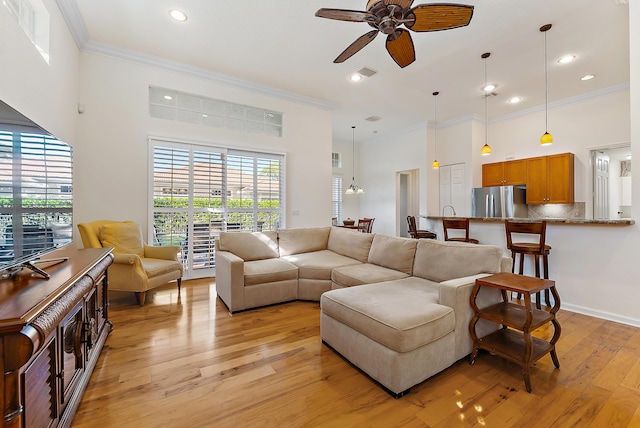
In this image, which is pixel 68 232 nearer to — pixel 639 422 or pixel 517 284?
pixel 517 284

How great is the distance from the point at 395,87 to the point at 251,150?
9.25 ft

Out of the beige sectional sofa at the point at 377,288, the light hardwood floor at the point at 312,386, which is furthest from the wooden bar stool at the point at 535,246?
the beige sectional sofa at the point at 377,288

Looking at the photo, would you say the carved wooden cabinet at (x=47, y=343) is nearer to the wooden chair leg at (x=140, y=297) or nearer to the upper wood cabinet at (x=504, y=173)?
the wooden chair leg at (x=140, y=297)

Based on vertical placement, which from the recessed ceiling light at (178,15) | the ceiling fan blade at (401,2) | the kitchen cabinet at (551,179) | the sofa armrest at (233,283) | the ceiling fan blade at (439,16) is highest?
the recessed ceiling light at (178,15)

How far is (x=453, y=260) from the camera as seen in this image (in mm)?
2514

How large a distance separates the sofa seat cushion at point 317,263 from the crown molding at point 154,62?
3064 mm

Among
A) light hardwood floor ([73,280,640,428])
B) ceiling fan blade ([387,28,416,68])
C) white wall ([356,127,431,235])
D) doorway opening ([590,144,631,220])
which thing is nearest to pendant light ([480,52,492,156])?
white wall ([356,127,431,235])

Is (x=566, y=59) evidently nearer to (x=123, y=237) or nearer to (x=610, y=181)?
(x=610, y=181)

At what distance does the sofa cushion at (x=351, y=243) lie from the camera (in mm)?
3657

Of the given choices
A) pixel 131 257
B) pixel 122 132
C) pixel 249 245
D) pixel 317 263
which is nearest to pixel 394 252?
pixel 317 263

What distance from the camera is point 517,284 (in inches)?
73.7

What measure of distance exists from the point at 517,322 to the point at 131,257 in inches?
143

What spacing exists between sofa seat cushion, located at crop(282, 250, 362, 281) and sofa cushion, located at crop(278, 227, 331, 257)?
0.43 ft

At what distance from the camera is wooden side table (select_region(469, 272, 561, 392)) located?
1775mm
